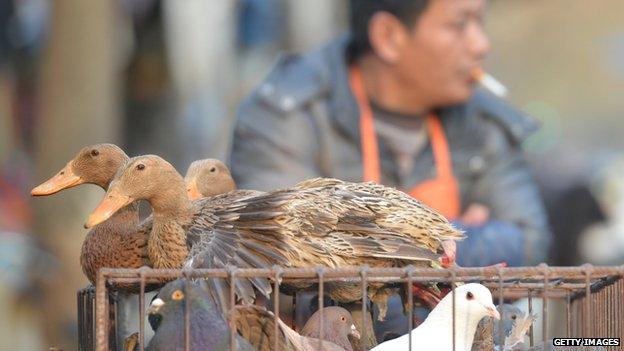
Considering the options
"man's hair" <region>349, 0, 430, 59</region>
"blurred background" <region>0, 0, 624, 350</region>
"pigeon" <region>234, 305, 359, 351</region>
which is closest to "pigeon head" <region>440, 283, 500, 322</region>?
"pigeon" <region>234, 305, 359, 351</region>

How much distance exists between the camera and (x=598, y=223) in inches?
211

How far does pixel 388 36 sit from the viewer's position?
463 cm

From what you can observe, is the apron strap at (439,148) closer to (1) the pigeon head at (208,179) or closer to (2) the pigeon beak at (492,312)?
(1) the pigeon head at (208,179)

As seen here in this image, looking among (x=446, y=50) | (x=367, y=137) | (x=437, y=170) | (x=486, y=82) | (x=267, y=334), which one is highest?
(x=446, y=50)

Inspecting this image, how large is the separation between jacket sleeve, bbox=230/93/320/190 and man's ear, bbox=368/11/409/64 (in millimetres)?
395

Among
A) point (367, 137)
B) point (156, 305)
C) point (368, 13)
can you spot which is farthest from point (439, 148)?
point (156, 305)

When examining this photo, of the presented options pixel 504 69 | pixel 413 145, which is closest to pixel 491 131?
pixel 413 145

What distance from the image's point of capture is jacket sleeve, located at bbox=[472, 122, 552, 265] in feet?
14.3

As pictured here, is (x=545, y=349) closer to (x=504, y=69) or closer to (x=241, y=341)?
(x=241, y=341)

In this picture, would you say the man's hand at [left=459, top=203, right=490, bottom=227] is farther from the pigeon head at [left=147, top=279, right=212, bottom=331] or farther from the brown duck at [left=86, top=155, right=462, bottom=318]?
the pigeon head at [left=147, top=279, right=212, bottom=331]

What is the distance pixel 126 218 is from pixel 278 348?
1.72 feet

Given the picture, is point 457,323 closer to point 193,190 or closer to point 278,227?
point 278,227

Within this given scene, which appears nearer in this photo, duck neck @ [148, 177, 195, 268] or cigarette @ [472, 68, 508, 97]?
duck neck @ [148, 177, 195, 268]

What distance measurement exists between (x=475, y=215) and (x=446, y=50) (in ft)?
2.00
